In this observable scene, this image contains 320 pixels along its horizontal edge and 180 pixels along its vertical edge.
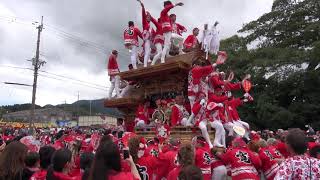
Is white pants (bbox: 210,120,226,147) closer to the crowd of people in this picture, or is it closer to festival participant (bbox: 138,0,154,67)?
the crowd of people

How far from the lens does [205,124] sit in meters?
11.5

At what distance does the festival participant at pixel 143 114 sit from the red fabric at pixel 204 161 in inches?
306

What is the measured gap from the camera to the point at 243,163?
236 inches

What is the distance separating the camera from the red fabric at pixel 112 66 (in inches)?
617

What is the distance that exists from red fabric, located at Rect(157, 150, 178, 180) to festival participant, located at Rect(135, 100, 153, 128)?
7622mm

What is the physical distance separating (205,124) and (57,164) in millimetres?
7873

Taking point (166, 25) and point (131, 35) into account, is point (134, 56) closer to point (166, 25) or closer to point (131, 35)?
point (131, 35)

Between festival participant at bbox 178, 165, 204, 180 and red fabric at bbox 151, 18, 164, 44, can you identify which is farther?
red fabric at bbox 151, 18, 164, 44

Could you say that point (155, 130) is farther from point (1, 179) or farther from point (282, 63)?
point (282, 63)

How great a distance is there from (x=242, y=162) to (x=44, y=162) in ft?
9.84

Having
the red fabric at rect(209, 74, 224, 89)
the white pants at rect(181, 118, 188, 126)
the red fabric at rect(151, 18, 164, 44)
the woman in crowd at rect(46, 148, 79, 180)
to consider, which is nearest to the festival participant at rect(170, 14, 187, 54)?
the red fabric at rect(151, 18, 164, 44)

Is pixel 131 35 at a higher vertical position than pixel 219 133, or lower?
higher

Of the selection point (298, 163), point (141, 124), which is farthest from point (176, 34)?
point (298, 163)

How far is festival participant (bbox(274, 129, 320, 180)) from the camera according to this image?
361cm
